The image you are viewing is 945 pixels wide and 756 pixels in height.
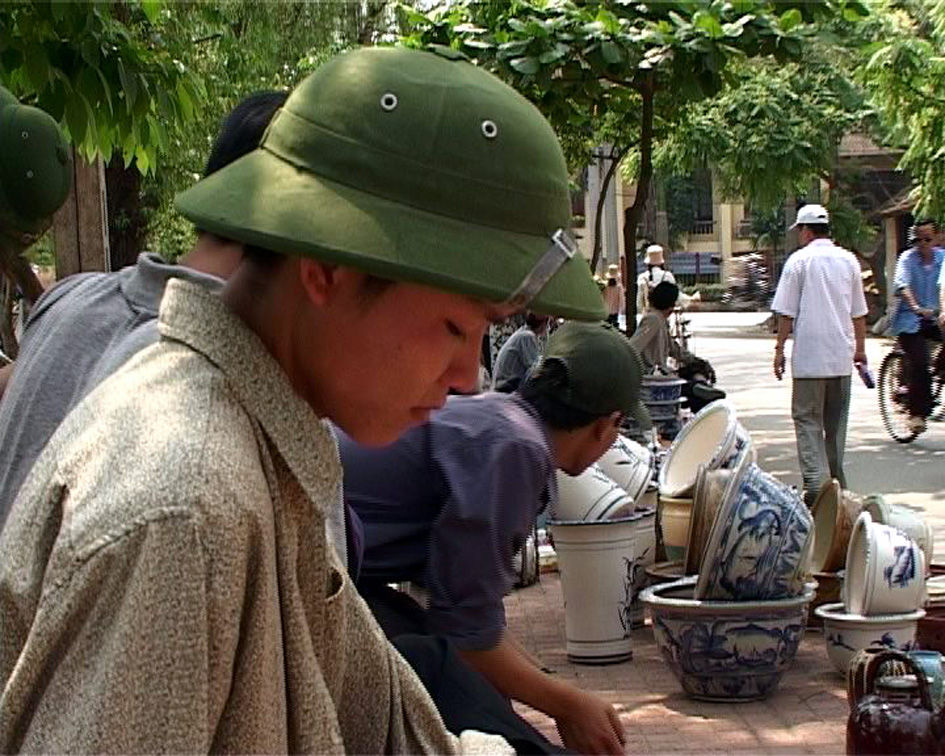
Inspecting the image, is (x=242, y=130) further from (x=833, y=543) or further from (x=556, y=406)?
(x=833, y=543)

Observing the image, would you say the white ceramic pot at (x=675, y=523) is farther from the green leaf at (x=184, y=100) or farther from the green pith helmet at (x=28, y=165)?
the green pith helmet at (x=28, y=165)

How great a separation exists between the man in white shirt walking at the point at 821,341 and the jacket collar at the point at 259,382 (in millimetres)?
8830

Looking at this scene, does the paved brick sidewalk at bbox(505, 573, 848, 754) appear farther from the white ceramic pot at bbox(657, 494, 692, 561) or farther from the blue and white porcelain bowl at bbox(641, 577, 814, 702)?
the white ceramic pot at bbox(657, 494, 692, 561)

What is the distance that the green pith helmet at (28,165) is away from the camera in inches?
128

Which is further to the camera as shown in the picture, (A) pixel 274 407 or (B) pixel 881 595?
(B) pixel 881 595

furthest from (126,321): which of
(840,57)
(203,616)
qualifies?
(840,57)

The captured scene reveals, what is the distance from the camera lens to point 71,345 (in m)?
2.47

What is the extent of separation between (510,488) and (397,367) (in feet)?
5.88

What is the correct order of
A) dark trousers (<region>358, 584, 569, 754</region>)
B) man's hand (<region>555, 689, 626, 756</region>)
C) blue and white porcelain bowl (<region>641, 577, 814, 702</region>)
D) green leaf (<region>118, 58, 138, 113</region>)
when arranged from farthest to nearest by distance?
blue and white porcelain bowl (<region>641, 577, 814, 702</region>) < green leaf (<region>118, 58, 138, 113</region>) < man's hand (<region>555, 689, 626, 756</region>) < dark trousers (<region>358, 584, 569, 754</region>)

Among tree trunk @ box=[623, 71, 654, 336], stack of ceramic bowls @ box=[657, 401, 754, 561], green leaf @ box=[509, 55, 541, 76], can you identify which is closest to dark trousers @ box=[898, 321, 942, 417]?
tree trunk @ box=[623, 71, 654, 336]

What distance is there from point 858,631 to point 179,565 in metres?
5.20

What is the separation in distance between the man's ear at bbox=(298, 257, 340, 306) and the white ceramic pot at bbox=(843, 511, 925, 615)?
4842mm

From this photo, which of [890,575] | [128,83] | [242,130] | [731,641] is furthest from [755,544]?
[242,130]

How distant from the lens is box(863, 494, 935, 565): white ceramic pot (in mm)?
6504
